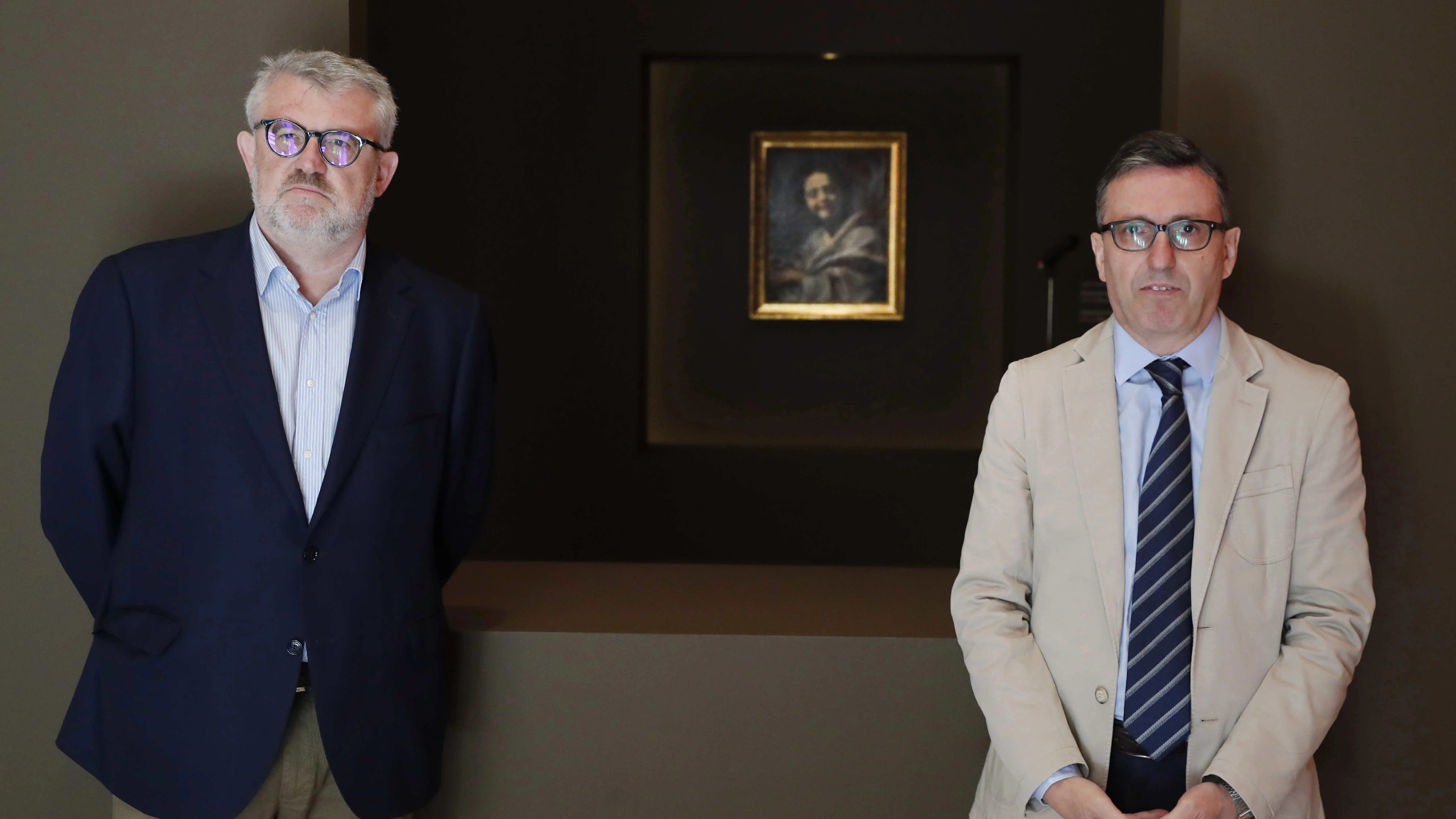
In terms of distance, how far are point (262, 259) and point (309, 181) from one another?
0.18 m

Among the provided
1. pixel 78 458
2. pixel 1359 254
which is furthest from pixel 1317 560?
pixel 78 458

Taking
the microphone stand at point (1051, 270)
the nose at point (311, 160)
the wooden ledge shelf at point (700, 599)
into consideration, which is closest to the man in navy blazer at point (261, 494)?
the nose at point (311, 160)

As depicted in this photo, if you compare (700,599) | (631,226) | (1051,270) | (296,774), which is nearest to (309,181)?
(296,774)

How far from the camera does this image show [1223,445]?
191 centimetres

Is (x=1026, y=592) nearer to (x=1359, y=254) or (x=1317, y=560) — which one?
(x=1317, y=560)

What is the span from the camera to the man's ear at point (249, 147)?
209cm

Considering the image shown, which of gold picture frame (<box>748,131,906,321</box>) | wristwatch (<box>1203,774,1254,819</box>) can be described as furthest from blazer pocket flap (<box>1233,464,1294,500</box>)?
gold picture frame (<box>748,131,906,321</box>)

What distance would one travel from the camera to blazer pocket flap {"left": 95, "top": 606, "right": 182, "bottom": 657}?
197 cm

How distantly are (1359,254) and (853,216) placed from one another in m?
4.03

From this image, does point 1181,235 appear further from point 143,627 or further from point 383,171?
point 143,627

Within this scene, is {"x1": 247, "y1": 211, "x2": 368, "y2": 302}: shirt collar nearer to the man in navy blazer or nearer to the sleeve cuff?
the man in navy blazer

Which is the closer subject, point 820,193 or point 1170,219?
point 1170,219

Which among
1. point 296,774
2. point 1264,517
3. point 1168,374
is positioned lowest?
point 296,774

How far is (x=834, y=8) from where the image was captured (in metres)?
6.14
